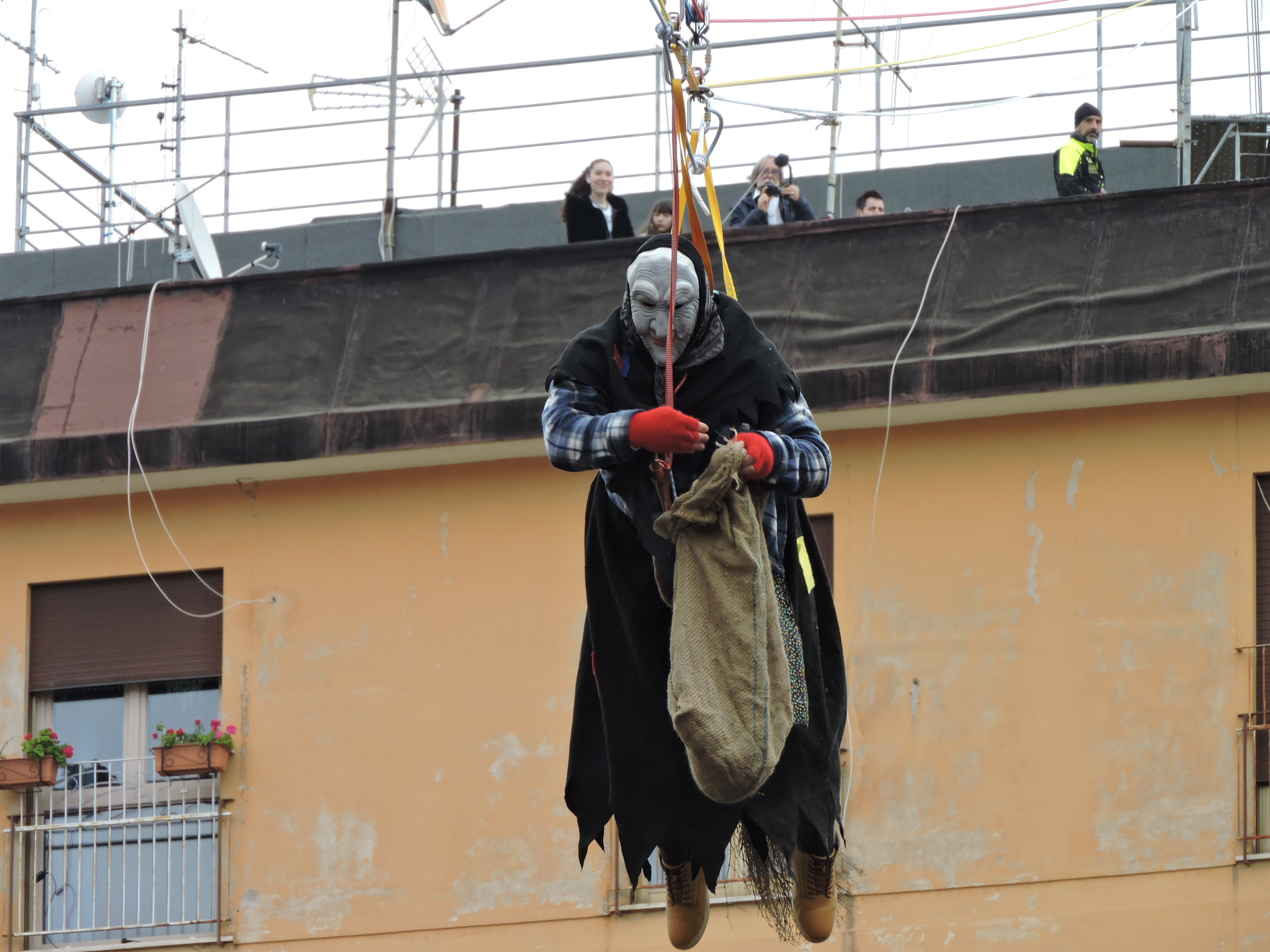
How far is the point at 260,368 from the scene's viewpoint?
10867 mm

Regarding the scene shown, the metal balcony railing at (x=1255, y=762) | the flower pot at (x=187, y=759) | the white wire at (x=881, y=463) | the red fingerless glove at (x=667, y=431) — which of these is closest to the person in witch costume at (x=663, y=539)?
the red fingerless glove at (x=667, y=431)

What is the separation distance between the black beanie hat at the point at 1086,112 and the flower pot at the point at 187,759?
5503 mm

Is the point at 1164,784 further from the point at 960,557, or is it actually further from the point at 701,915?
the point at 701,915

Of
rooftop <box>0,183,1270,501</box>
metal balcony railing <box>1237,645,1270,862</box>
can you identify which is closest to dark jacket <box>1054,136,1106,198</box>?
rooftop <box>0,183,1270,501</box>

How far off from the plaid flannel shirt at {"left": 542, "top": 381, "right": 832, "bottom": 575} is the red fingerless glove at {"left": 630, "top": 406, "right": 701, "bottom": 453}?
0.07 metres

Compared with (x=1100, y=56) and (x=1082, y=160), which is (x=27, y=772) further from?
(x=1100, y=56)

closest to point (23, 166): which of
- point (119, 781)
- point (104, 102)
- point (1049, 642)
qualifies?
point (104, 102)

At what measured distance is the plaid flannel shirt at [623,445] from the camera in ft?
15.5

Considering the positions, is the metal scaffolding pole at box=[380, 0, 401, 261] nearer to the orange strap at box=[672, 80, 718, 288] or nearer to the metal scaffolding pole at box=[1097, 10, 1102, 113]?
the metal scaffolding pole at box=[1097, 10, 1102, 113]

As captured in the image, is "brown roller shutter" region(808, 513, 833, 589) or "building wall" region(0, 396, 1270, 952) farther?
"brown roller shutter" region(808, 513, 833, 589)

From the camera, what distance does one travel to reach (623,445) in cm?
471

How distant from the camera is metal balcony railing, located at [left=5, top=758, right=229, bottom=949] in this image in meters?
10.5

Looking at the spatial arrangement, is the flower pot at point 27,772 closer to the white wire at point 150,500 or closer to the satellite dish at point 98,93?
the white wire at point 150,500

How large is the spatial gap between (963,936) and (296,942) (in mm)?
3384
